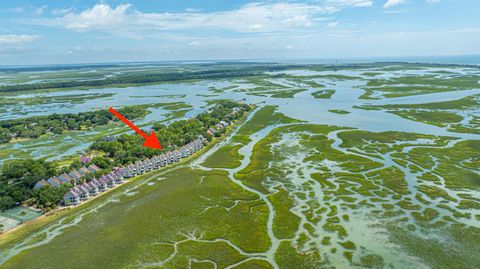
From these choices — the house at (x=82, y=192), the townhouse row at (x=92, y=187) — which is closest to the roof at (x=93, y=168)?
the townhouse row at (x=92, y=187)

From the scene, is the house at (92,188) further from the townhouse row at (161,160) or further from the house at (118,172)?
the townhouse row at (161,160)

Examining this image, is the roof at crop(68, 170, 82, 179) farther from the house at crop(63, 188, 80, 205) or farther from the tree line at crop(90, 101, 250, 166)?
the house at crop(63, 188, 80, 205)

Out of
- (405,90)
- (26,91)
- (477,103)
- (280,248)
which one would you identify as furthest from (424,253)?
(26,91)

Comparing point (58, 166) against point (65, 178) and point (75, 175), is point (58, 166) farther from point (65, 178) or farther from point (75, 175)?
point (65, 178)

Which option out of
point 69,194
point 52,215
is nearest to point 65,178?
point 69,194

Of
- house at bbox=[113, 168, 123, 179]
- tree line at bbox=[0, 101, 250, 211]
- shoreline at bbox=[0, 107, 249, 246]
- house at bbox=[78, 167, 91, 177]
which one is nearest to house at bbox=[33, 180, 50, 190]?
tree line at bbox=[0, 101, 250, 211]
